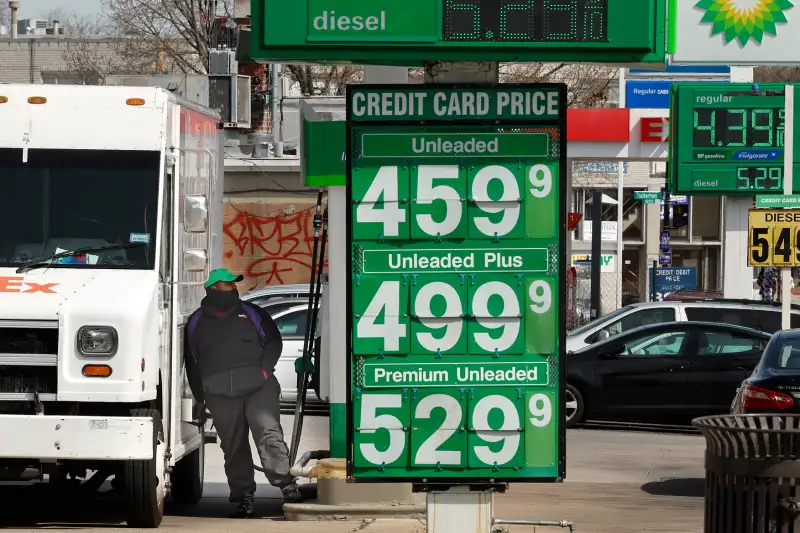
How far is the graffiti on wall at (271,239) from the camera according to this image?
29609mm

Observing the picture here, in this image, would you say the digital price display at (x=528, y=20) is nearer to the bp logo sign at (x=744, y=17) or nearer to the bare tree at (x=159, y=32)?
the bp logo sign at (x=744, y=17)

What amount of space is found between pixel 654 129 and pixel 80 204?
18.7 m

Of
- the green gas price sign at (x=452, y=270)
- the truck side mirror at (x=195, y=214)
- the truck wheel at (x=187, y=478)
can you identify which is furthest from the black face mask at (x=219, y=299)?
the green gas price sign at (x=452, y=270)

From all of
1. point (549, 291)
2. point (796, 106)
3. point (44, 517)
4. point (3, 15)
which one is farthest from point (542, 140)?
point (3, 15)

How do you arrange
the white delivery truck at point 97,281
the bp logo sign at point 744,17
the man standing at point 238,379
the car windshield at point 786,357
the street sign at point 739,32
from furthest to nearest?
1. the bp logo sign at point 744,17
2. the street sign at point 739,32
3. the car windshield at point 786,357
4. the man standing at point 238,379
5. the white delivery truck at point 97,281

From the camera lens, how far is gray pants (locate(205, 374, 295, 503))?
1105 cm

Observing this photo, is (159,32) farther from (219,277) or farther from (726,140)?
(219,277)

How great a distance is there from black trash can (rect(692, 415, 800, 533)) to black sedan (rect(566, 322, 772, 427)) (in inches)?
466

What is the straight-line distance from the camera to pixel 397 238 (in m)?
8.05

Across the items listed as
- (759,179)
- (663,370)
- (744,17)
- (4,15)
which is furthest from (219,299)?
(4,15)

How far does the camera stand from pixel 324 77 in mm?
43875

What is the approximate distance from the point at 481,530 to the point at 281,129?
23.0 meters

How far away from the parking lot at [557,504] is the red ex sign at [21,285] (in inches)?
63.3

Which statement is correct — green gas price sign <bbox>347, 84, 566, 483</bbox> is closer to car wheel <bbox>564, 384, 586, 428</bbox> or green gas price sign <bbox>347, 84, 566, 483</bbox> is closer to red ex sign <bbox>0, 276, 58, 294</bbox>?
red ex sign <bbox>0, 276, 58, 294</bbox>
